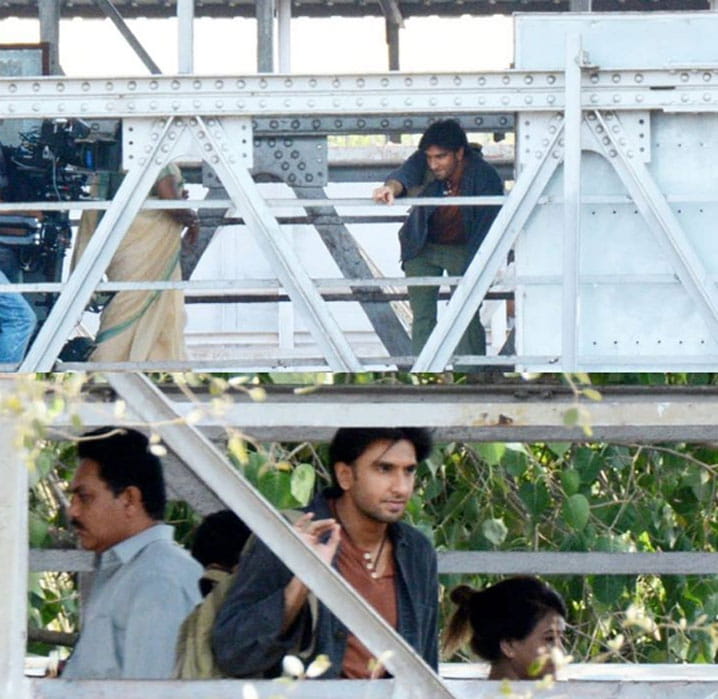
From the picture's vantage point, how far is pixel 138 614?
5.35 metres

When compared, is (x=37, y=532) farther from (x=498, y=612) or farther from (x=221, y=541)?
(x=221, y=541)

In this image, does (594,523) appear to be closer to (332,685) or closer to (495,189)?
(495,189)

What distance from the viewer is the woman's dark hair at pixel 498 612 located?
6281 millimetres

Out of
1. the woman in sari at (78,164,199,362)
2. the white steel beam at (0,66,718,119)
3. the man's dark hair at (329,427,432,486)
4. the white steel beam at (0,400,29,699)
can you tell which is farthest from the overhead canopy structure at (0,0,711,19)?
the white steel beam at (0,400,29,699)

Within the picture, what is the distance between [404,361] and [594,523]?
1.68 meters

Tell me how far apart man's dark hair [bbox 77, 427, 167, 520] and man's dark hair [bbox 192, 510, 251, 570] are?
112 millimetres

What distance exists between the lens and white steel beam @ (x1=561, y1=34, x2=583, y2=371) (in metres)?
10.5

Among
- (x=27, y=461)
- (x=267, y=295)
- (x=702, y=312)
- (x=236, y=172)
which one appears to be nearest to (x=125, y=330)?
(x=236, y=172)

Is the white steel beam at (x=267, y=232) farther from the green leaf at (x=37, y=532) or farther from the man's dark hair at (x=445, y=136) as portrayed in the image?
the green leaf at (x=37, y=532)

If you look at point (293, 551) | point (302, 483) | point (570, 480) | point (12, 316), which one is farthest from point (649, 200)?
point (293, 551)

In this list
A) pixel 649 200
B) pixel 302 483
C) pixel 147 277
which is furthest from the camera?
pixel 147 277

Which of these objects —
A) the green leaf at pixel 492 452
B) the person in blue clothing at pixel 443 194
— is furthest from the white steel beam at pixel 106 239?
the green leaf at pixel 492 452

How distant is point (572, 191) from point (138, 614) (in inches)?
217

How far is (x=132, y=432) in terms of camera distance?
564cm
